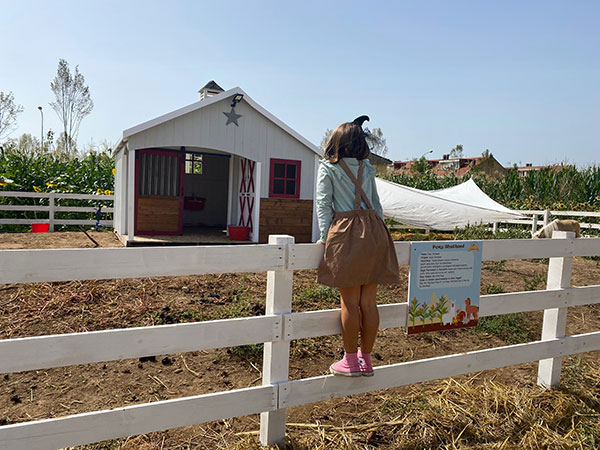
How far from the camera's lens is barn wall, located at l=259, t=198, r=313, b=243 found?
10.9 meters

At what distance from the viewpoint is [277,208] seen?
10969 mm

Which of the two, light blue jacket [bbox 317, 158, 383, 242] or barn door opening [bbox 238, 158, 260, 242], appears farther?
barn door opening [bbox 238, 158, 260, 242]

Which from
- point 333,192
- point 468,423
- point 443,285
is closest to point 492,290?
point 468,423

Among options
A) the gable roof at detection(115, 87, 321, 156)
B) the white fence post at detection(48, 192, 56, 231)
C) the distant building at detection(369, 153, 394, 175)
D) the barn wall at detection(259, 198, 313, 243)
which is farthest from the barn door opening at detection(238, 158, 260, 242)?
the distant building at detection(369, 153, 394, 175)

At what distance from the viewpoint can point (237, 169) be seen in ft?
41.4

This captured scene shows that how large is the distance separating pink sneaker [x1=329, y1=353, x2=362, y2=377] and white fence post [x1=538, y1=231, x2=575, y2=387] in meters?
1.84

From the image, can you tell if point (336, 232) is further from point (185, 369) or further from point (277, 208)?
point (277, 208)

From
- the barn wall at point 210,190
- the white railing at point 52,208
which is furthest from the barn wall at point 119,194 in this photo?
the barn wall at point 210,190

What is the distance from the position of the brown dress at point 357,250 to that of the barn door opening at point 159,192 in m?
8.82

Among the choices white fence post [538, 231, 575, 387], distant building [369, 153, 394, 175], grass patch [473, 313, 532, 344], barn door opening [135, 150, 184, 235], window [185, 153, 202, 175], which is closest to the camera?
white fence post [538, 231, 575, 387]

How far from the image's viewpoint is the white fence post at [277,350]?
101 inches

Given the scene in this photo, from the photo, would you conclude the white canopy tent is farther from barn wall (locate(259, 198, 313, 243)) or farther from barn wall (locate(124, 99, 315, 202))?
barn wall (locate(124, 99, 315, 202))

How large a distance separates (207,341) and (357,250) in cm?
90

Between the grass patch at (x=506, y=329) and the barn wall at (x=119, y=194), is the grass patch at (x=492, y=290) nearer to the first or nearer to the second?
the grass patch at (x=506, y=329)
